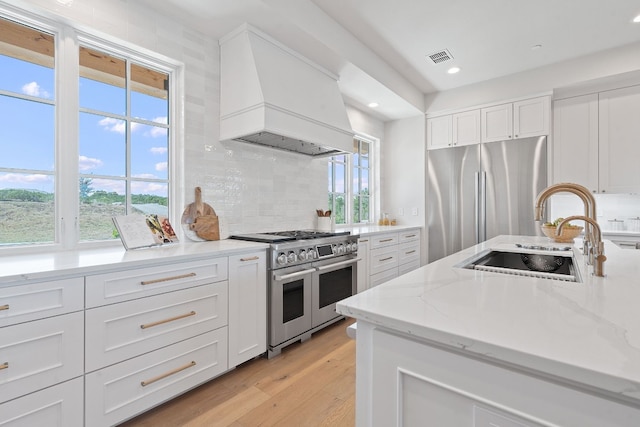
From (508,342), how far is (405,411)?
0.99ft

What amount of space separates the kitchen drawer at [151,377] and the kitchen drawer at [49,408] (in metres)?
0.04

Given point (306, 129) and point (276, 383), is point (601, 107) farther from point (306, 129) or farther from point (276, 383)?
point (276, 383)

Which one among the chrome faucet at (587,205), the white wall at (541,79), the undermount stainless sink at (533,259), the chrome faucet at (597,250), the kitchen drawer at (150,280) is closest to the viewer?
the chrome faucet at (597,250)

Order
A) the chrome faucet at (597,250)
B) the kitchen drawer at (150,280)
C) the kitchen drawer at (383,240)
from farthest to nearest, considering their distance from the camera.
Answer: the kitchen drawer at (383,240), the kitchen drawer at (150,280), the chrome faucet at (597,250)

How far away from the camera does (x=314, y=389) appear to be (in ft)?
6.31

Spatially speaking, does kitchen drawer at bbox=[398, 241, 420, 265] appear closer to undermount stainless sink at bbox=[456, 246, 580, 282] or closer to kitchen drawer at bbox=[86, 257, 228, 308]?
undermount stainless sink at bbox=[456, 246, 580, 282]

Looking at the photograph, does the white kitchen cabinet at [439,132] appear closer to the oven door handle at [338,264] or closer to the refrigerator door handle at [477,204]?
the refrigerator door handle at [477,204]

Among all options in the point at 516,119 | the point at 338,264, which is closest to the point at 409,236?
the point at 338,264

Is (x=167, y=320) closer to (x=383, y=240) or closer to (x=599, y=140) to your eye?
(x=383, y=240)

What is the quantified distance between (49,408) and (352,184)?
370 centimetres

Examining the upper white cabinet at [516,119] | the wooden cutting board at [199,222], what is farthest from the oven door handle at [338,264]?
the upper white cabinet at [516,119]

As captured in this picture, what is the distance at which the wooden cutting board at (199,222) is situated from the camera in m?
2.36

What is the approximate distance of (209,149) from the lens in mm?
2547

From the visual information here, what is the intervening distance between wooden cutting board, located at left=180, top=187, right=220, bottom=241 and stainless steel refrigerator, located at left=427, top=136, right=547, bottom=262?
3.13 meters
